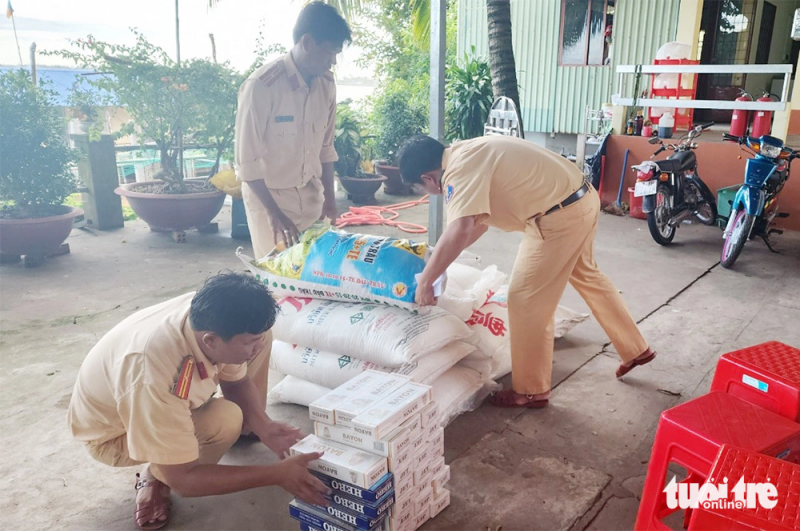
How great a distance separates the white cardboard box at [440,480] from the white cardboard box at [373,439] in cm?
23

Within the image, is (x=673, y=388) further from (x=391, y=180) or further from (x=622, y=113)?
(x=391, y=180)

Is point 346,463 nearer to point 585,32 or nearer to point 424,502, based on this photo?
point 424,502

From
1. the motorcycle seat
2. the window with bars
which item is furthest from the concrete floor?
the window with bars

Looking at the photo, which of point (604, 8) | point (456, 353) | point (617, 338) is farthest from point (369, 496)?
point (604, 8)

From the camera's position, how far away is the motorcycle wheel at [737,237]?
4.47m

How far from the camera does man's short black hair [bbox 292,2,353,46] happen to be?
2.60 m

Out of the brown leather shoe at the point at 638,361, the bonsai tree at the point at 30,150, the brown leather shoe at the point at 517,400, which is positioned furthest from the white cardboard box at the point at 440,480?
the bonsai tree at the point at 30,150

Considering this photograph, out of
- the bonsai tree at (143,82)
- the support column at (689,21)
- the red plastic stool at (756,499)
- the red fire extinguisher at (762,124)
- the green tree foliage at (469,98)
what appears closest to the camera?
the red plastic stool at (756,499)

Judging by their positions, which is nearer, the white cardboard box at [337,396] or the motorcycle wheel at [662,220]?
the white cardboard box at [337,396]

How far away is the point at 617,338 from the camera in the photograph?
2752mm

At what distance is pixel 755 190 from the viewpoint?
14.9 ft

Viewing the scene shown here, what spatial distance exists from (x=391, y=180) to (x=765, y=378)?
19.7ft

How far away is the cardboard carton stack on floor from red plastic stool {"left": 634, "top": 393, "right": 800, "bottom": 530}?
63 centimetres

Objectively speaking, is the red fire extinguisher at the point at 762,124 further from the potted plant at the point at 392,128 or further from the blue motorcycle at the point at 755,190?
the potted plant at the point at 392,128
